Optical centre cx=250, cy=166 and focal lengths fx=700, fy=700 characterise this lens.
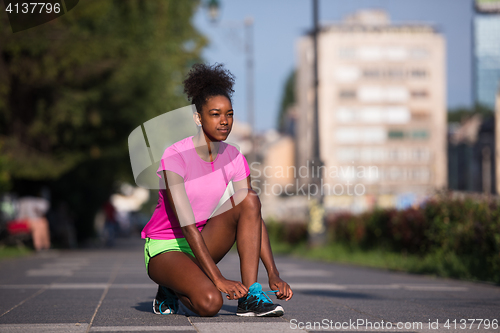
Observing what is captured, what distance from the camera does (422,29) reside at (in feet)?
315

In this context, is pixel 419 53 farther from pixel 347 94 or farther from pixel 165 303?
pixel 165 303

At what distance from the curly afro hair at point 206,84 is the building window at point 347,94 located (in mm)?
91690

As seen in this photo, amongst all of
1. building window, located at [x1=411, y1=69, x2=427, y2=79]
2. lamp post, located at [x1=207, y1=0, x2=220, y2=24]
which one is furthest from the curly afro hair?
building window, located at [x1=411, y1=69, x2=427, y2=79]

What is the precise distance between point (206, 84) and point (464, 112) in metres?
121

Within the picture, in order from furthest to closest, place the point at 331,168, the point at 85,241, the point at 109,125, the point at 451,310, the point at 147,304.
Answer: the point at 331,168 < the point at 85,241 < the point at 109,125 < the point at 147,304 < the point at 451,310

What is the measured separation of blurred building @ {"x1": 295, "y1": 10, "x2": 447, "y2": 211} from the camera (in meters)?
94.8

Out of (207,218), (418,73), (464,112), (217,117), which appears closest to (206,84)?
(217,117)

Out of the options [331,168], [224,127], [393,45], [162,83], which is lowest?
[331,168]

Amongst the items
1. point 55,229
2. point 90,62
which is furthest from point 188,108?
point 55,229

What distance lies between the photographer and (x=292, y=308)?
5863 millimetres

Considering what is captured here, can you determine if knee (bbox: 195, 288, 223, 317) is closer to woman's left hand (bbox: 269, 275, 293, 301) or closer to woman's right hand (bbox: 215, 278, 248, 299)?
woman's right hand (bbox: 215, 278, 248, 299)

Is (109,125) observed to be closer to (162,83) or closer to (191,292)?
(162,83)

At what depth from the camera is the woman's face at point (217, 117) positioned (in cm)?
492

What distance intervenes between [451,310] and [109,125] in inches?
746
